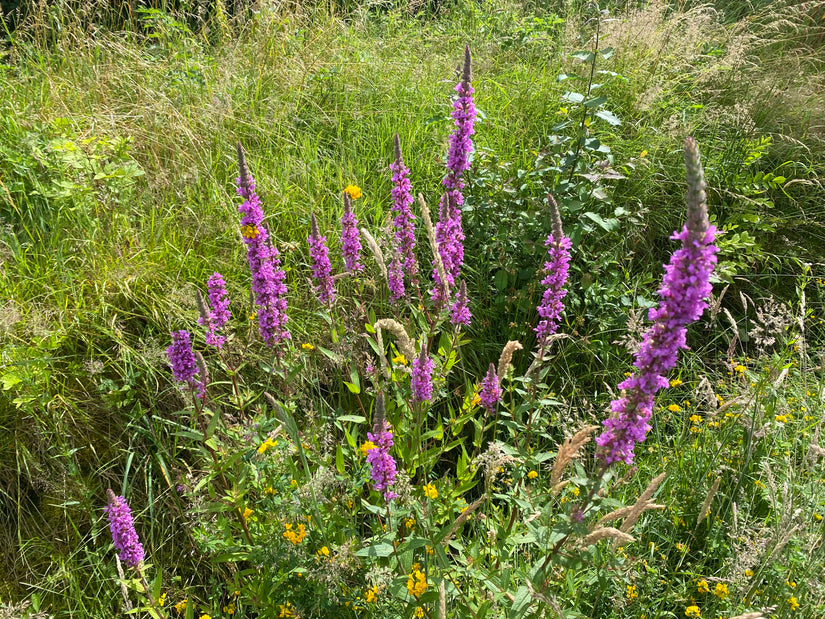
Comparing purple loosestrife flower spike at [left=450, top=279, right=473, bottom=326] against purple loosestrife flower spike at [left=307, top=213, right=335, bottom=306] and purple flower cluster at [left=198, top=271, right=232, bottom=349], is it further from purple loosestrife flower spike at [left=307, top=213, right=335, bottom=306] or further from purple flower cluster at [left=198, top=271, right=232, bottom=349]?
purple flower cluster at [left=198, top=271, right=232, bottom=349]

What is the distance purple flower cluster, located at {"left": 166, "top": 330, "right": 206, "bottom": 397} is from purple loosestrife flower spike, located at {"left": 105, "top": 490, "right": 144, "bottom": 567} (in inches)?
19.3

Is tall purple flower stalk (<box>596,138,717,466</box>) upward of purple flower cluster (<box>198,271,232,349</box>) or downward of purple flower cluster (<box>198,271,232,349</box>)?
upward

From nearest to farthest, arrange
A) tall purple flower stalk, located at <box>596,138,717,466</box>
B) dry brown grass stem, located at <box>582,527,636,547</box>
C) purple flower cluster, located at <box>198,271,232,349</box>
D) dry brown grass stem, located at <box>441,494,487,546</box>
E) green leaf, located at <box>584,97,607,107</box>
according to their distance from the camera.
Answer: tall purple flower stalk, located at <box>596,138,717,466</box> < dry brown grass stem, located at <box>582,527,636,547</box> < dry brown grass stem, located at <box>441,494,487,546</box> < purple flower cluster, located at <box>198,271,232,349</box> < green leaf, located at <box>584,97,607,107</box>

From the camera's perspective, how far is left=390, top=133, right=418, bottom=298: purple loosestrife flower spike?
268 centimetres

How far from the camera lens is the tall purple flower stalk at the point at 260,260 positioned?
228cm

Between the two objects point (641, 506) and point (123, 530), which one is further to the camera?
point (123, 530)

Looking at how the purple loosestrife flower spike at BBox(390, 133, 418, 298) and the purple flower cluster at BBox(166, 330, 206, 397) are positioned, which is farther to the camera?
the purple loosestrife flower spike at BBox(390, 133, 418, 298)

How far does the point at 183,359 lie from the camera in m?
2.29

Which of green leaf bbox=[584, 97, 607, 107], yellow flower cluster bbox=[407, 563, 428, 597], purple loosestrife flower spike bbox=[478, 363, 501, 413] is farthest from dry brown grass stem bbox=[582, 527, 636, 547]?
green leaf bbox=[584, 97, 607, 107]

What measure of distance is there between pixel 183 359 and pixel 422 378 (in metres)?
0.98

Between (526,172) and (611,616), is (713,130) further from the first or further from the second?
(611,616)

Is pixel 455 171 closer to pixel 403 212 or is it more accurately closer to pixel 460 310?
pixel 403 212

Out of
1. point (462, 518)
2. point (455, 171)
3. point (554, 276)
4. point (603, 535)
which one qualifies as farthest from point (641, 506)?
point (455, 171)

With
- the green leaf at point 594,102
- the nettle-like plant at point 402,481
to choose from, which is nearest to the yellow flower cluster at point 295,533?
the nettle-like plant at point 402,481
